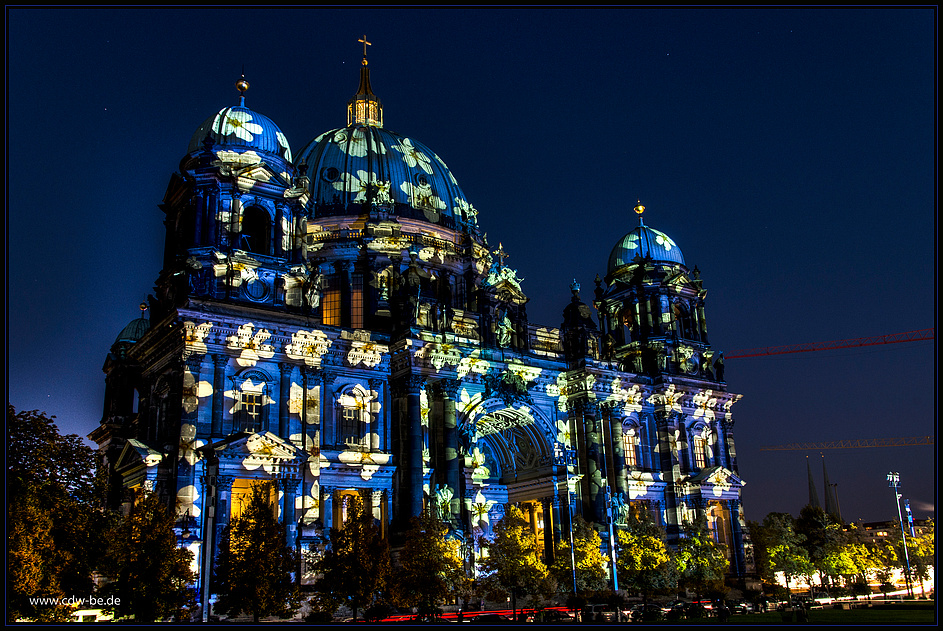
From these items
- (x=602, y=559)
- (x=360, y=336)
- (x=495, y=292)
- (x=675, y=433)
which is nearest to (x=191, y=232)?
(x=360, y=336)

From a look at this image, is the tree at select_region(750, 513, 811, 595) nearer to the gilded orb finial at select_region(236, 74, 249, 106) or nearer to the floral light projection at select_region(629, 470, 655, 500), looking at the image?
the floral light projection at select_region(629, 470, 655, 500)

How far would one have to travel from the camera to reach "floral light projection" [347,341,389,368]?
52.8 meters

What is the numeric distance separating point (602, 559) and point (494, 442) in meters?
13.5

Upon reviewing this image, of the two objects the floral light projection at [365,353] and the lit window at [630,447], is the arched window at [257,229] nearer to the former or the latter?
the floral light projection at [365,353]

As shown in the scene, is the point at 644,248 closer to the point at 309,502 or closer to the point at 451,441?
the point at 451,441

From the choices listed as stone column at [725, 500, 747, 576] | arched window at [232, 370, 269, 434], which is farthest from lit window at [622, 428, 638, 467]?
arched window at [232, 370, 269, 434]

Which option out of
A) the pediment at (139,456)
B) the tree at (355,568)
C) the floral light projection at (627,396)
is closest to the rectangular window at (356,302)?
the floral light projection at (627,396)

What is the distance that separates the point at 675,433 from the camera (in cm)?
6475

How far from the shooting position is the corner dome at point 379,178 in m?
69.0

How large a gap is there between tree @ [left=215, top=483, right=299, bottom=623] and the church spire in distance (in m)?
50.2

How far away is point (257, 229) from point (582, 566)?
28576 mm

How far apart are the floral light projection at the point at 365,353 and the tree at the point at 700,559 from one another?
24.1m

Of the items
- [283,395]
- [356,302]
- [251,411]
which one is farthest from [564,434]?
[251,411]

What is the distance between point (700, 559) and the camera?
190 ft
